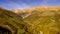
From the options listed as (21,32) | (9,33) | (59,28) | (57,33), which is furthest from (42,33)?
(9,33)

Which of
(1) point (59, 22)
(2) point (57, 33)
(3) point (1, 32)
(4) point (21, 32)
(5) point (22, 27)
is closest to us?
(3) point (1, 32)

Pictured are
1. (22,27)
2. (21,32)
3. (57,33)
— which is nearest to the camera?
(21,32)

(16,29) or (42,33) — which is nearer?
(16,29)

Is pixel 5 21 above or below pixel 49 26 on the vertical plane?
above

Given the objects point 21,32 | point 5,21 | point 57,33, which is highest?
point 5,21

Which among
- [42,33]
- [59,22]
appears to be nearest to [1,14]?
[42,33]

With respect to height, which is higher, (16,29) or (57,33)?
(16,29)

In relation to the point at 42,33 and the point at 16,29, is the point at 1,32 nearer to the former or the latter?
the point at 16,29

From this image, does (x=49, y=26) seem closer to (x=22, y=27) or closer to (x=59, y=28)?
(x=59, y=28)

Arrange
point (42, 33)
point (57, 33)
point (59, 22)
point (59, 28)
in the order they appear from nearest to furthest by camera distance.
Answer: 1. point (42, 33)
2. point (57, 33)
3. point (59, 28)
4. point (59, 22)
